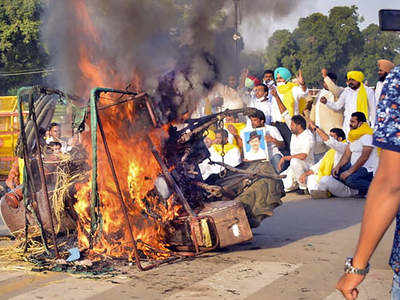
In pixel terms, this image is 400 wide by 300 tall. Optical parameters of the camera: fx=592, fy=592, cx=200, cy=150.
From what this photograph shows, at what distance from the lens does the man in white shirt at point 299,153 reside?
11.5 meters

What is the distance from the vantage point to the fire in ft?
20.5

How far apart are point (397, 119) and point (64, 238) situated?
18.1 feet

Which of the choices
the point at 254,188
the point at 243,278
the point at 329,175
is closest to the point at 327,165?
the point at 329,175

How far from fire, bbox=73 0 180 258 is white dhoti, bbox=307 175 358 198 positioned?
5224 millimetres

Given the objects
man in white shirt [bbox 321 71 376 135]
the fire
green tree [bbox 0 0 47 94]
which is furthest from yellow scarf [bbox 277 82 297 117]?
green tree [bbox 0 0 47 94]

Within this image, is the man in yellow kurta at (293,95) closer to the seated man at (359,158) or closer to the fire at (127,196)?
the seated man at (359,158)

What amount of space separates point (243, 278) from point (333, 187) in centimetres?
580

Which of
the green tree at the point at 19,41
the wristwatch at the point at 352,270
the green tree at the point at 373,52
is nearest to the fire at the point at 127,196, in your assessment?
the wristwatch at the point at 352,270

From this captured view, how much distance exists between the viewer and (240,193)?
685cm

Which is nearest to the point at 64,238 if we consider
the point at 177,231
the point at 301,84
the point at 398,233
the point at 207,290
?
the point at 177,231

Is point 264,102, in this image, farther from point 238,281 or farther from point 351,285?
point 351,285

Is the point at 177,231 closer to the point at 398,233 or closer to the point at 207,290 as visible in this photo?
the point at 207,290

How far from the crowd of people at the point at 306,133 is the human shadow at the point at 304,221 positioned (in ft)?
1.72

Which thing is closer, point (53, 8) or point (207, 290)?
point (207, 290)
